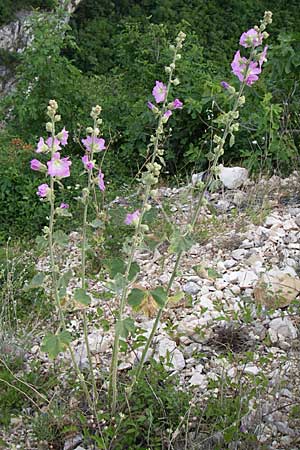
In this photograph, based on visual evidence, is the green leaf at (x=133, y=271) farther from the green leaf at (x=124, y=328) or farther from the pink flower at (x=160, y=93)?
the pink flower at (x=160, y=93)

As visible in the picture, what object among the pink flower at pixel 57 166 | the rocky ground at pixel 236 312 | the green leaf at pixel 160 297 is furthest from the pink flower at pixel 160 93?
the green leaf at pixel 160 297

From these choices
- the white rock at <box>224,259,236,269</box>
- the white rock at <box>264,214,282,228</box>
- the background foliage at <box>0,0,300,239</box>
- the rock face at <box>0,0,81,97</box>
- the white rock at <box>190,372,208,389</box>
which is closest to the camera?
the white rock at <box>190,372,208,389</box>

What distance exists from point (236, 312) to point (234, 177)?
1684mm

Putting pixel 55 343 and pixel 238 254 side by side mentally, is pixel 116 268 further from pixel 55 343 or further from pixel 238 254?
pixel 238 254

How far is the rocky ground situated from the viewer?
2.50m

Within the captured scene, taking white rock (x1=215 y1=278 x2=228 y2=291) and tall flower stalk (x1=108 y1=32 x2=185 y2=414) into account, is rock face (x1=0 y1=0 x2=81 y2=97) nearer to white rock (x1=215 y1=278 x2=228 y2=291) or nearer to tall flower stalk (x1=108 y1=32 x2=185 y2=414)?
white rock (x1=215 y1=278 x2=228 y2=291)

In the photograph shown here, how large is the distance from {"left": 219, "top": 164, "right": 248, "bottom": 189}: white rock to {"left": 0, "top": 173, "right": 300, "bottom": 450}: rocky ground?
0.18 meters

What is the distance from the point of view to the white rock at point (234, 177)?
179 inches

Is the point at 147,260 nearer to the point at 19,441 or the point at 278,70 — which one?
the point at 19,441

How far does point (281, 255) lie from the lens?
3592mm

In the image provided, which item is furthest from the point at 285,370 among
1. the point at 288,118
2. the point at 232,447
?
the point at 288,118

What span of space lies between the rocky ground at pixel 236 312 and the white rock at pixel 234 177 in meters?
0.18

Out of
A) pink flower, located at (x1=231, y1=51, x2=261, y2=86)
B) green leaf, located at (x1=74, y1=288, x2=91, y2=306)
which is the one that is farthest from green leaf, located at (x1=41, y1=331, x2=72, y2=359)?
pink flower, located at (x1=231, y1=51, x2=261, y2=86)

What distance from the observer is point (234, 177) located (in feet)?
14.9
